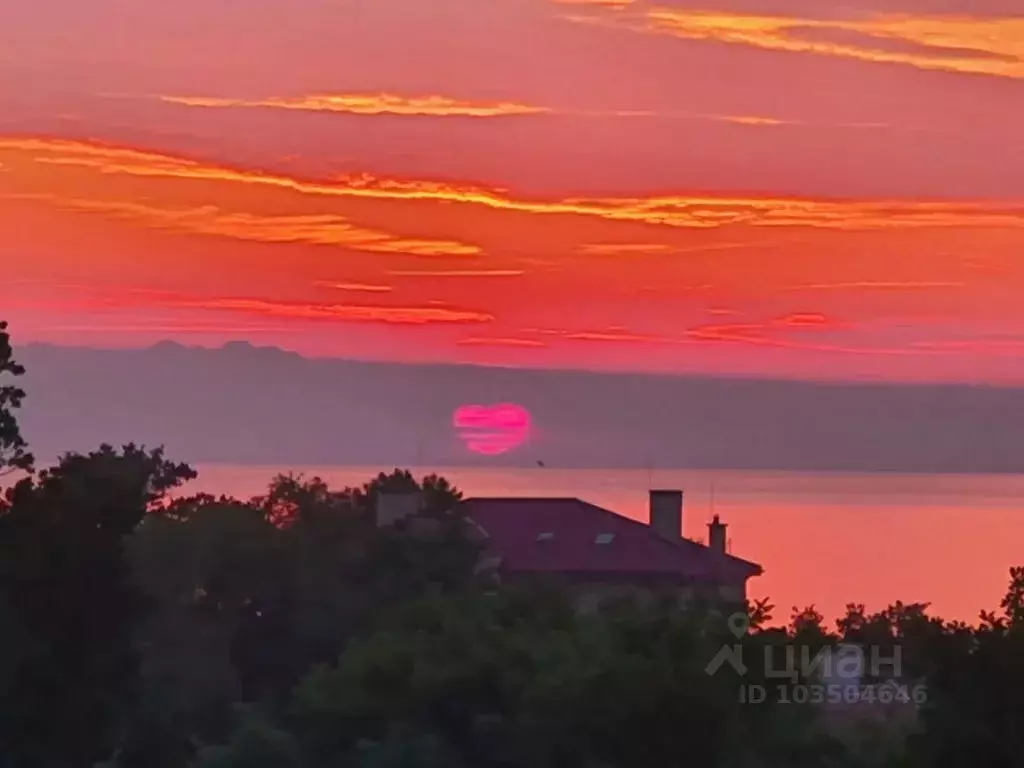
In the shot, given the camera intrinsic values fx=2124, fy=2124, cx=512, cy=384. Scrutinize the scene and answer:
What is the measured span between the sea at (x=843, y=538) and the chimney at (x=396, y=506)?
198 inches

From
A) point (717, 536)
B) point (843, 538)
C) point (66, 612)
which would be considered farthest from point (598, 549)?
point (843, 538)

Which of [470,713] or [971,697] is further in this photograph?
[470,713]

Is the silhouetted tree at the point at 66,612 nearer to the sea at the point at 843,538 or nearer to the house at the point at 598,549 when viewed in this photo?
the sea at the point at 843,538

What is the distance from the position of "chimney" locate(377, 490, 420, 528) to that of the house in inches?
58.7

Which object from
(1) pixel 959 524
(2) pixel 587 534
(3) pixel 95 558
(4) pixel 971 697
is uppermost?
(1) pixel 959 524

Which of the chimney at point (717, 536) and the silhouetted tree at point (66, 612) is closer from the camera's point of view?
the silhouetted tree at point (66, 612)

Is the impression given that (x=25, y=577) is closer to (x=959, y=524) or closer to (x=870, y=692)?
(x=870, y=692)

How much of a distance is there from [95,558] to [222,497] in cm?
2648

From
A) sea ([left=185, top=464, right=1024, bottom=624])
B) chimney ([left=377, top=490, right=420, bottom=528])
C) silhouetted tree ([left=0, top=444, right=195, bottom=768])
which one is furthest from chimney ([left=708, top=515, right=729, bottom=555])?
silhouetted tree ([left=0, top=444, right=195, bottom=768])

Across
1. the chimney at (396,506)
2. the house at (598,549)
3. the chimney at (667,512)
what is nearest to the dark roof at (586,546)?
the house at (598,549)

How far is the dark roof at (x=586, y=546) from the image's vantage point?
5519 cm

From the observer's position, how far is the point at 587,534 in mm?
57469

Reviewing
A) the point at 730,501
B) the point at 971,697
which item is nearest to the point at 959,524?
the point at 730,501

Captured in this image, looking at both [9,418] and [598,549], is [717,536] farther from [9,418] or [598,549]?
[9,418]
